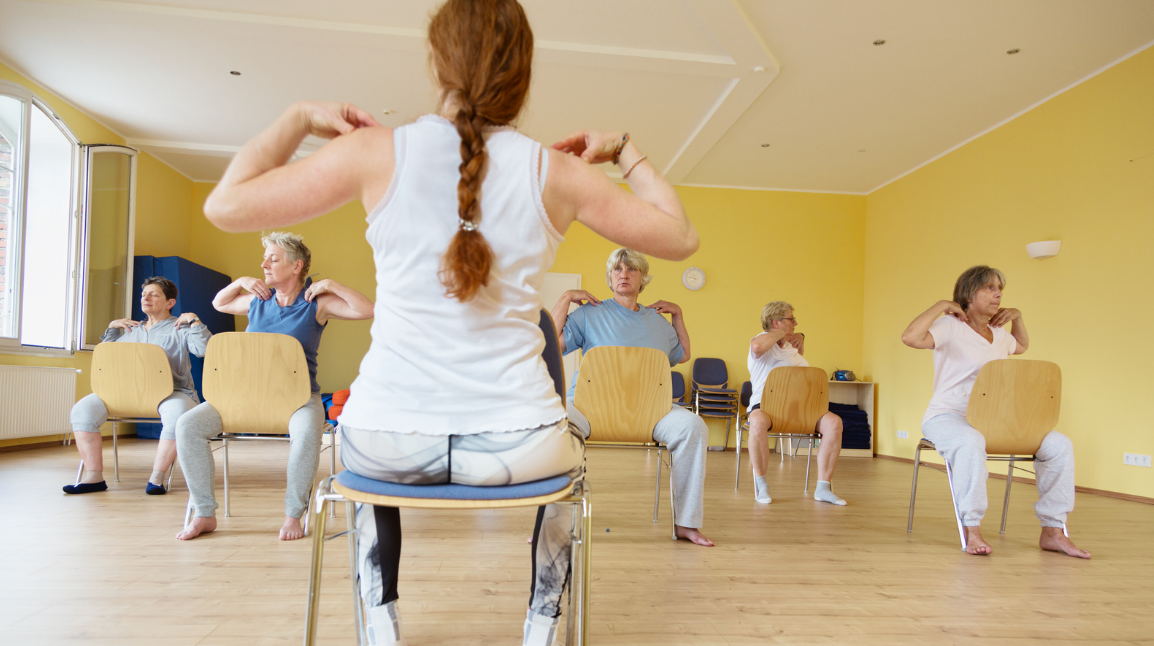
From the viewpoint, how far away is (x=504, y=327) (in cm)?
104

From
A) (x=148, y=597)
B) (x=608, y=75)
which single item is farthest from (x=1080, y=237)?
(x=148, y=597)

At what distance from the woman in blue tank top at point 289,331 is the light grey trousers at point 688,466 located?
1366 millimetres

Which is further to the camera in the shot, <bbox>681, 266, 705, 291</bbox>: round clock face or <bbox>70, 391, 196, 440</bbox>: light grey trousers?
<bbox>681, 266, 705, 291</bbox>: round clock face

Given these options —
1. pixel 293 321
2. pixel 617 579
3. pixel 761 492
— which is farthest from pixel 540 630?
pixel 761 492

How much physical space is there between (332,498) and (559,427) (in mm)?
397

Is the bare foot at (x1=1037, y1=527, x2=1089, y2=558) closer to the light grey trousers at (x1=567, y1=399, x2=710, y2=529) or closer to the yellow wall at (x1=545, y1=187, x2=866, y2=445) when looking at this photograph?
the light grey trousers at (x1=567, y1=399, x2=710, y2=529)

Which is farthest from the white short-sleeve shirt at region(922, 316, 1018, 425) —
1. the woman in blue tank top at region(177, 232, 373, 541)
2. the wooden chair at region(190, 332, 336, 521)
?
the wooden chair at region(190, 332, 336, 521)

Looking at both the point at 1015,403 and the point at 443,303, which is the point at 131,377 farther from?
the point at 1015,403

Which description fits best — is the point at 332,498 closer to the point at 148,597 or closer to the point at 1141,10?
the point at 148,597

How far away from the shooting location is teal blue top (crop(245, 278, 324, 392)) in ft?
9.27

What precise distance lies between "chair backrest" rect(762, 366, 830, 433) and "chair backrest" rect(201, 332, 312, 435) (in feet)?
8.27

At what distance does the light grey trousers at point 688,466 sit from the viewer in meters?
2.64

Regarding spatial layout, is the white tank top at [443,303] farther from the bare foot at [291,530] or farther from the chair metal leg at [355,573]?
the bare foot at [291,530]

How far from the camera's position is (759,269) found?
7738 mm
